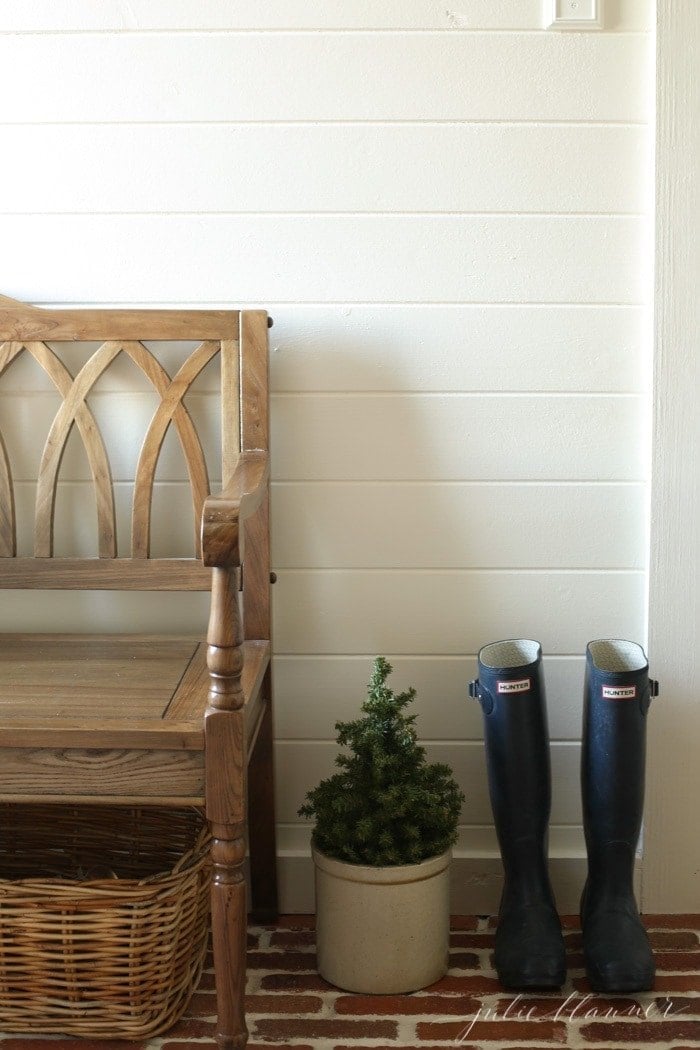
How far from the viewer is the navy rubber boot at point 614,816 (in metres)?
1.40

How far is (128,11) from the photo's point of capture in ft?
4.84

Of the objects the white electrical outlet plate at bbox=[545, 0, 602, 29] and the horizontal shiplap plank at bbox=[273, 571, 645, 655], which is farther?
the horizontal shiplap plank at bbox=[273, 571, 645, 655]

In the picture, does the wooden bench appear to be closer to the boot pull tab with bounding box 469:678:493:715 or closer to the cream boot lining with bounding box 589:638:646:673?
the boot pull tab with bounding box 469:678:493:715

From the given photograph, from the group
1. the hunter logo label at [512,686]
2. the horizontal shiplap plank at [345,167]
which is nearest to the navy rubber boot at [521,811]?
the hunter logo label at [512,686]

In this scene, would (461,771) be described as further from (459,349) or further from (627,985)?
(459,349)

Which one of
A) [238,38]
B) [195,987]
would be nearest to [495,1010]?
[195,987]

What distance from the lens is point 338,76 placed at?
1.48 m

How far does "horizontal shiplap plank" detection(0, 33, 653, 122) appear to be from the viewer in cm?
147

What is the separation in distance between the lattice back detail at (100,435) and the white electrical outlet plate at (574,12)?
64 cm

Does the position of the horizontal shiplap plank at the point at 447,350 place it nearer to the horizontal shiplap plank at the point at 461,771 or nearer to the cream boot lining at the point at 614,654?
the cream boot lining at the point at 614,654

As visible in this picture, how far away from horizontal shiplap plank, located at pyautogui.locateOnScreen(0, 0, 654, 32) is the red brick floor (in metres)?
1.31

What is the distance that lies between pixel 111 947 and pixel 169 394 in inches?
28.8

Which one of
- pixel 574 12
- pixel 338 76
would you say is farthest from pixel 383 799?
pixel 574 12

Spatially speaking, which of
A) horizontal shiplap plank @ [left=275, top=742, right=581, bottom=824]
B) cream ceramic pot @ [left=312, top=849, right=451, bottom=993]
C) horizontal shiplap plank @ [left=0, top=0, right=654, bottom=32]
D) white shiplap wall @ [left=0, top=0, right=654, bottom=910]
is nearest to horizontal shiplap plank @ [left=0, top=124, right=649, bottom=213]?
white shiplap wall @ [left=0, top=0, right=654, bottom=910]
